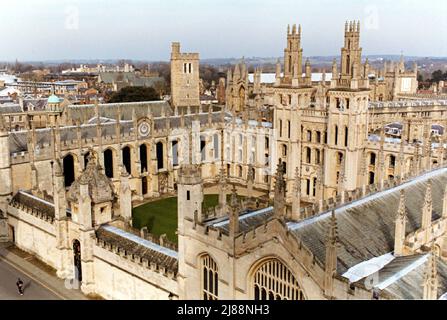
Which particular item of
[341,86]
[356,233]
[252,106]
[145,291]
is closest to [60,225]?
[145,291]

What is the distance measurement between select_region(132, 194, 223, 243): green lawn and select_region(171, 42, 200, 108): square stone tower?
16487mm

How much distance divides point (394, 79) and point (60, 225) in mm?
61108

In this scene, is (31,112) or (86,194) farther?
(31,112)

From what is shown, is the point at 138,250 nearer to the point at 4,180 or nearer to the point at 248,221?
the point at 248,221

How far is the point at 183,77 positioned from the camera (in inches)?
2183

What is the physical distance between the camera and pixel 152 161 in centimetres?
4306

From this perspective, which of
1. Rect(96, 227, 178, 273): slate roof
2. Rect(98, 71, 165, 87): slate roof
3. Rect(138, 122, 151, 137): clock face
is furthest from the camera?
Rect(98, 71, 165, 87): slate roof

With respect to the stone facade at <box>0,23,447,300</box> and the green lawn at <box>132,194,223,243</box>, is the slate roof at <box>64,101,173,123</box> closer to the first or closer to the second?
the stone facade at <box>0,23,447,300</box>

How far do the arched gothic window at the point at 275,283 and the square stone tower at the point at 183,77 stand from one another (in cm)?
4017

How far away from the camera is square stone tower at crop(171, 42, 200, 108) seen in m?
54.6

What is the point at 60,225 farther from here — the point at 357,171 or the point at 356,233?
the point at 357,171

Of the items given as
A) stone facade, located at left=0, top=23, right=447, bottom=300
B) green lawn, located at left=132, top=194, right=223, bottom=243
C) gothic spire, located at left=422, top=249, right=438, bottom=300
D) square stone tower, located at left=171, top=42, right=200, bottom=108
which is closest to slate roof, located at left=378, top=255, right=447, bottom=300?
stone facade, located at left=0, top=23, right=447, bottom=300

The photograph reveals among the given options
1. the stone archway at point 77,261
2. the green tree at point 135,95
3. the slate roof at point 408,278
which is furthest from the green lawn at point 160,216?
the green tree at point 135,95

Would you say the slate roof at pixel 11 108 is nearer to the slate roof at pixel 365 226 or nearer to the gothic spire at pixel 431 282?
the slate roof at pixel 365 226
